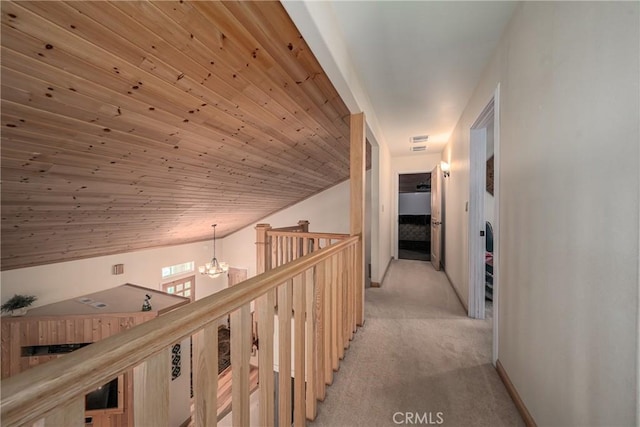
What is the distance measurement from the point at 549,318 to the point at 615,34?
1111 mm

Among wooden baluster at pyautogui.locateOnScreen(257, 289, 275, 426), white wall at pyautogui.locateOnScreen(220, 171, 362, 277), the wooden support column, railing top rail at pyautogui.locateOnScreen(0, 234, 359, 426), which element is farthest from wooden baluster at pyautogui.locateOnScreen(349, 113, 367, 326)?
white wall at pyautogui.locateOnScreen(220, 171, 362, 277)

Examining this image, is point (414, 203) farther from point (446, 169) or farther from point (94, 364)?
point (94, 364)

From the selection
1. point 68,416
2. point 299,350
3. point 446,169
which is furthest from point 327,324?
point 446,169

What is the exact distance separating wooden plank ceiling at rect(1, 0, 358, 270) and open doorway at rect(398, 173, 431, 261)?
5.16 metres

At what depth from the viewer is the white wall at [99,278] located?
3461 mm

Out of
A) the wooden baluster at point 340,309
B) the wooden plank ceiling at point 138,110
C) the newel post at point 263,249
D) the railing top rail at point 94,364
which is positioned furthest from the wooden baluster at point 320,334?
the newel post at point 263,249

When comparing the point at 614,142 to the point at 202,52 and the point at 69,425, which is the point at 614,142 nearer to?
the point at 69,425

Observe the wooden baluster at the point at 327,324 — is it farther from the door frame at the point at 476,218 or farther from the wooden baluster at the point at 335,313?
the door frame at the point at 476,218

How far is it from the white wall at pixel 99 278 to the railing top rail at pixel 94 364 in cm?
323

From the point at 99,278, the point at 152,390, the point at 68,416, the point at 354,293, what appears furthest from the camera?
the point at 99,278

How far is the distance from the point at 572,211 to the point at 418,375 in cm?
136

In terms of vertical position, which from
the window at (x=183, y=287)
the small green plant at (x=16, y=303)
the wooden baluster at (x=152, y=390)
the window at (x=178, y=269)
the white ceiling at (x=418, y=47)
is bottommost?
the window at (x=183, y=287)

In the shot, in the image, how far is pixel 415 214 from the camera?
7.86 metres

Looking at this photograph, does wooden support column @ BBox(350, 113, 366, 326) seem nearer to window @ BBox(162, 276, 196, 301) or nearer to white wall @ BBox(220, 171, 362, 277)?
white wall @ BBox(220, 171, 362, 277)
